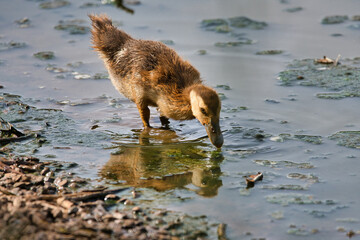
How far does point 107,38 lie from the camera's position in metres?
8.25

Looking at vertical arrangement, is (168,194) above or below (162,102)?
below

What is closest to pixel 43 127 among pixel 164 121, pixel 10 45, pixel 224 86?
pixel 164 121

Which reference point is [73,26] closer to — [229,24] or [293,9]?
[229,24]

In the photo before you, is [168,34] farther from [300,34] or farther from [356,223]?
[356,223]

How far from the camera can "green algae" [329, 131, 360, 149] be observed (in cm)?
713

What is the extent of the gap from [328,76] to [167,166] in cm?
393

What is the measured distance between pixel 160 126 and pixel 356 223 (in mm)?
3690

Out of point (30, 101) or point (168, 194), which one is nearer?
point (168, 194)

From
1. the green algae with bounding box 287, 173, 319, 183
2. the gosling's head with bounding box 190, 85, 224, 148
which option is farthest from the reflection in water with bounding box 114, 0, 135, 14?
the green algae with bounding box 287, 173, 319, 183

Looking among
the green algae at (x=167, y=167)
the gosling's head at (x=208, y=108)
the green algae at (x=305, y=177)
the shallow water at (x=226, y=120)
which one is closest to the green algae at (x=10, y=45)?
the shallow water at (x=226, y=120)

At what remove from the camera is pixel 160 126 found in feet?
27.4

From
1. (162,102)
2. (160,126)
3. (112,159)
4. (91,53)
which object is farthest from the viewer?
(91,53)

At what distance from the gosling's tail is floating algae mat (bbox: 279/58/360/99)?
2.81 m

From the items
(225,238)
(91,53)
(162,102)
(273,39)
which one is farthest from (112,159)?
(273,39)
